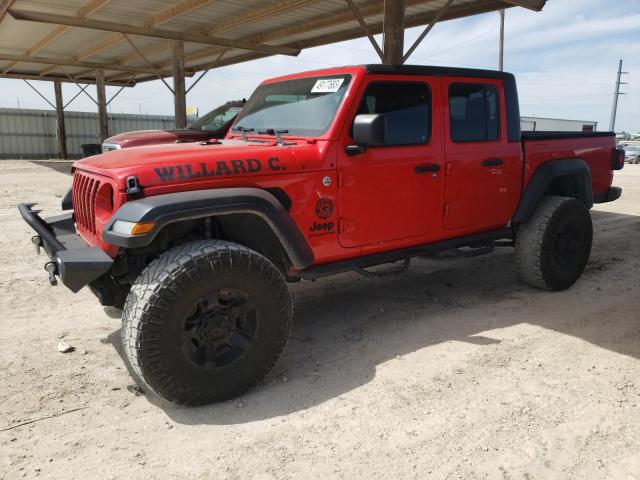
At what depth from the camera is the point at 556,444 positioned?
248 cm

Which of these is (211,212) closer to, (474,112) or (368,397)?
(368,397)

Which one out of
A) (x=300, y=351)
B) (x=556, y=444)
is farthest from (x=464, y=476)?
(x=300, y=351)

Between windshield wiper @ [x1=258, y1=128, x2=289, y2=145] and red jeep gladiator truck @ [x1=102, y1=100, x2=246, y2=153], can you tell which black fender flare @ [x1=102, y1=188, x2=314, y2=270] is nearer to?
windshield wiper @ [x1=258, y1=128, x2=289, y2=145]

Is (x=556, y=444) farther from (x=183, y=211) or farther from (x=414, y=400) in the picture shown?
(x=183, y=211)

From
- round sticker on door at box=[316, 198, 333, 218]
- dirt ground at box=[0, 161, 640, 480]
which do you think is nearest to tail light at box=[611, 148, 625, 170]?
dirt ground at box=[0, 161, 640, 480]

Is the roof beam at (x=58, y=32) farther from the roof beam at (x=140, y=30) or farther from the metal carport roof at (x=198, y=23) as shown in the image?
the roof beam at (x=140, y=30)

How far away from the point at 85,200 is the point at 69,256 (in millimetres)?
670

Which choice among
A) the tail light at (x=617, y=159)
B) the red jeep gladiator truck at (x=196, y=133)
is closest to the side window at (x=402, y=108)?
the tail light at (x=617, y=159)

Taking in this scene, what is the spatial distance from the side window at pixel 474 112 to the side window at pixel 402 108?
11.2 inches

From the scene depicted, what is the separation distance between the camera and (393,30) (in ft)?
22.8

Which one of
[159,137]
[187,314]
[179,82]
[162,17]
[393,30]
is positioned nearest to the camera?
[187,314]

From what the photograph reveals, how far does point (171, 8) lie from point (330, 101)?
7760 mm

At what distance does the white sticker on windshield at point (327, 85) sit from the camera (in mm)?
3486

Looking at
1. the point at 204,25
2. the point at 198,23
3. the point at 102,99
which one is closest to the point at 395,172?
the point at 198,23
